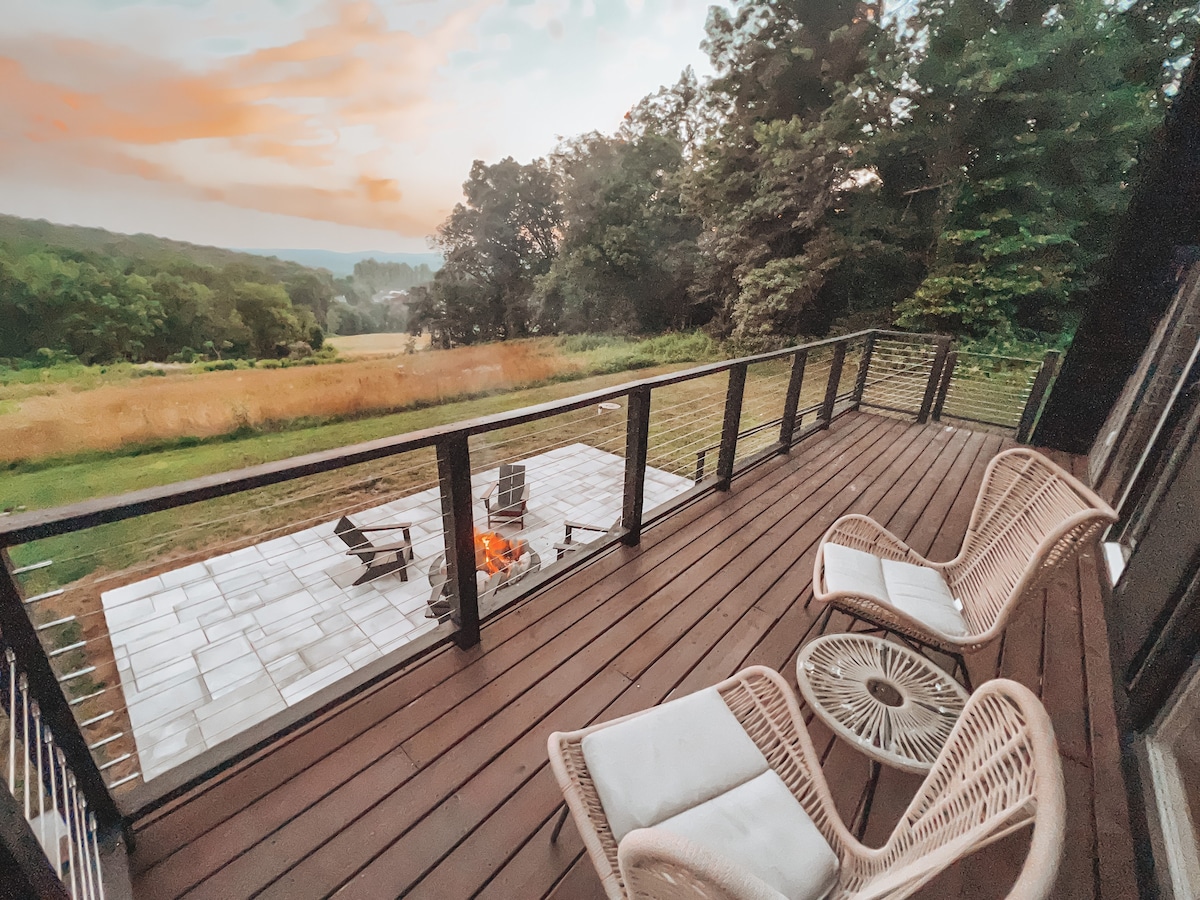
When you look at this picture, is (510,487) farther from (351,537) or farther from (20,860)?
(20,860)

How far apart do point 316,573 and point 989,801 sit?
4803 mm

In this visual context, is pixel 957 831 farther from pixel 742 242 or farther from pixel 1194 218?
pixel 742 242

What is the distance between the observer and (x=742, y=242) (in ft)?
33.5

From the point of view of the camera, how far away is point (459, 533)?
1.45 meters

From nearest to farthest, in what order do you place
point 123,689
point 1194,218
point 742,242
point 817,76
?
point 1194,218, point 123,689, point 817,76, point 742,242

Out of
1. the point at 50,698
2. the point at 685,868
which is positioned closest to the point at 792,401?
the point at 685,868

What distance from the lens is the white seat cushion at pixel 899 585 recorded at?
1490mm

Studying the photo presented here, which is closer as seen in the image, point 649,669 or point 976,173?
point 649,669

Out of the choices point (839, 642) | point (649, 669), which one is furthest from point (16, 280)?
point (839, 642)

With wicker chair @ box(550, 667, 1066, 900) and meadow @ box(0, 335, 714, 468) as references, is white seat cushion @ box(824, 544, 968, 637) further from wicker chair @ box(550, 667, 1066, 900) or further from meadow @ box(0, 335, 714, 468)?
meadow @ box(0, 335, 714, 468)

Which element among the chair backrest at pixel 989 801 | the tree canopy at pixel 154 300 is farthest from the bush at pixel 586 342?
the chair backrest at pixel 989 801

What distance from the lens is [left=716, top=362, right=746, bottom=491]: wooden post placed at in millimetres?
2461

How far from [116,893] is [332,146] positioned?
1365 centimetres

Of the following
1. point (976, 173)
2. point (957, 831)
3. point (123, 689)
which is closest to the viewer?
point (957, 831)
